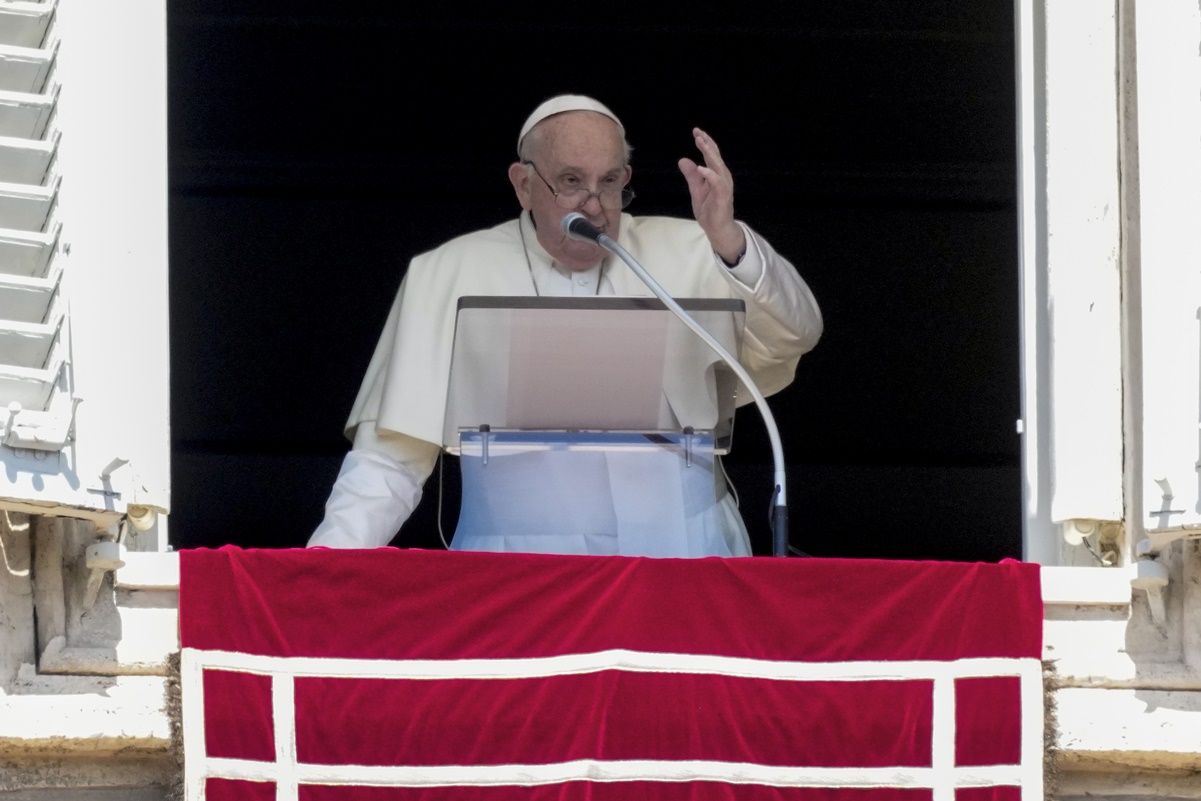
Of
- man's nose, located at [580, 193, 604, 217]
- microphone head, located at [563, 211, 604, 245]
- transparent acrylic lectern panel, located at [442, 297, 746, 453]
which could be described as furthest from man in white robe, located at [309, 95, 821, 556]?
transparent acrylic lectern panel, located at [442, 297, 746, 453]

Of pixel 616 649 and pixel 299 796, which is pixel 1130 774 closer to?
pixel 616 649

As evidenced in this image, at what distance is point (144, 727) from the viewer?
11.3 feet

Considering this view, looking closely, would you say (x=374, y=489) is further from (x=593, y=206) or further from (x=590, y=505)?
(x=593, y=206)

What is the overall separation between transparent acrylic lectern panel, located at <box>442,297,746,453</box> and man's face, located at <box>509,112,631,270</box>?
29.6 inches

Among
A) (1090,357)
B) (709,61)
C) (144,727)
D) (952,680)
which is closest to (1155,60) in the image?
(1090,357)

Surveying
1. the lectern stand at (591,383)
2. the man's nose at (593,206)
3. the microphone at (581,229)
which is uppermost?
the man's nose at (593,206)

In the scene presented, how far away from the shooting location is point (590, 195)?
4297 mm

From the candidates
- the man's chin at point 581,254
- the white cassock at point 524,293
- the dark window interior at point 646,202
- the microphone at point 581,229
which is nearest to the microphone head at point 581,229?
the microphone at point 581,229

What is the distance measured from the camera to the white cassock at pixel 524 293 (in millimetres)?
3980

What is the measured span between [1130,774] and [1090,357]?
2.26ft

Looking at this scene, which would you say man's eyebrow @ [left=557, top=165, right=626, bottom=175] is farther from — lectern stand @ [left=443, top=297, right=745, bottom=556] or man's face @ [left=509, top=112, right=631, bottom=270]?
lectern stand @ [left=443, top=297, right=745, bottom=556]

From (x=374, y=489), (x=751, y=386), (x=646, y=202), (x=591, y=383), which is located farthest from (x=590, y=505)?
(x=646, y=202)

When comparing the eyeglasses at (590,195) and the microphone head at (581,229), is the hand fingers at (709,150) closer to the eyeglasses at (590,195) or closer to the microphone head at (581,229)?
the microphone head at (581,229)

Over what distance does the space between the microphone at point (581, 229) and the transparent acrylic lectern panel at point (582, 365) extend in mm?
172
